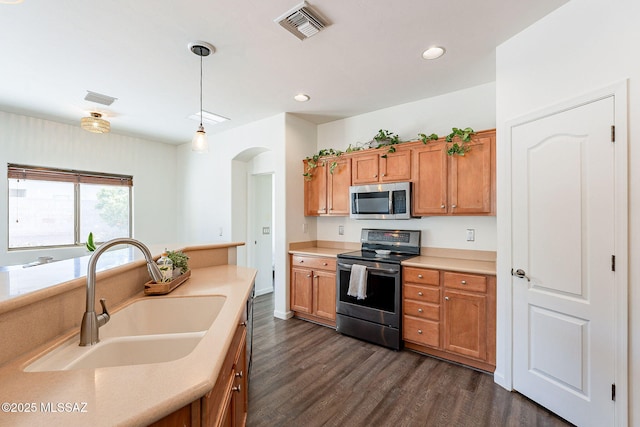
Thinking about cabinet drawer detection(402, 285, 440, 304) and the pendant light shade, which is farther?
cabinet drawer detection(402, 285, 440, 304)

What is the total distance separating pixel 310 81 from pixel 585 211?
254 cm

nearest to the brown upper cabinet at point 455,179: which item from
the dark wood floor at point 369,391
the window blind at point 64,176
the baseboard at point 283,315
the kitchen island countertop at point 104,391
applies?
the dark wood floor at point 369,391

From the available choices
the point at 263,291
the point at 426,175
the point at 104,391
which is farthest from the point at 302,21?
the point at 263,291

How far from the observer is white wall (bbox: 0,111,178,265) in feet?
12.3

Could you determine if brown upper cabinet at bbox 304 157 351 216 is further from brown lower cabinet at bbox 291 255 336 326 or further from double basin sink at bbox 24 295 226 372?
double basin sink at bbox 24 295 226 372

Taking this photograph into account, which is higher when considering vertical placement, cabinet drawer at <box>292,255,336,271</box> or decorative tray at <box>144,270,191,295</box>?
decorative tray at <box>144,270,191,295</box>

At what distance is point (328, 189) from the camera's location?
3900 millimetres

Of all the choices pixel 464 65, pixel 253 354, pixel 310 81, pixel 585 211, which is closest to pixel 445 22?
pixel 464 65

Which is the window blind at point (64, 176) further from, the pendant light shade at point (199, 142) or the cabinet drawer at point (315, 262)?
the cabinet drawer at point (315, 262)

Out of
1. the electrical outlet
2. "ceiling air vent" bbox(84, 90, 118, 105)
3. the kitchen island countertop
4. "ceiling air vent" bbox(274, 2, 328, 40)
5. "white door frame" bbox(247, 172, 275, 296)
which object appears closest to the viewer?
the kitchen island countertop

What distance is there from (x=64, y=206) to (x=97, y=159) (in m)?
0.86

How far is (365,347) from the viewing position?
3.01 m

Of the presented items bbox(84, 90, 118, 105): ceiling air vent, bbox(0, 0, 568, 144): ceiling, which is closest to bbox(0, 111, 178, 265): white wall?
bbox(0, 0, 568, 144): ceiling

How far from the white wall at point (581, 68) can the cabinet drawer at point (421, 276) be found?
55cm
